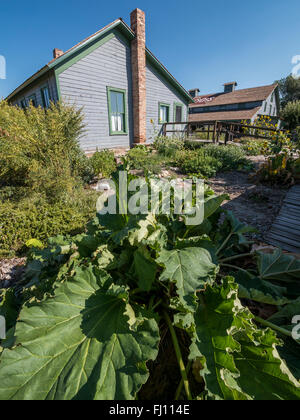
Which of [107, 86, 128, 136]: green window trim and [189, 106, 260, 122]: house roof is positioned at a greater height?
[189, 106, 260, 122]: house roof

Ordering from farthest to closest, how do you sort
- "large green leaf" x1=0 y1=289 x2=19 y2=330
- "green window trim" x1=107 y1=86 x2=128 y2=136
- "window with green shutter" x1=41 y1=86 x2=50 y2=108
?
1. "green window trim" x1=107 y1=86 x2=128 y2=136
2. "window with green shutter" x1=41 y1=86 x2=50 y2=108
3. "large green leaf" x1=0 y1=289 x2=19 y2=330

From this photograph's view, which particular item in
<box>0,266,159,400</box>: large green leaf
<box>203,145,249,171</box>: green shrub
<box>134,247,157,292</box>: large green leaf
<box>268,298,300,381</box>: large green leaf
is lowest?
<box>268,298,300,381</box>: large green leaf

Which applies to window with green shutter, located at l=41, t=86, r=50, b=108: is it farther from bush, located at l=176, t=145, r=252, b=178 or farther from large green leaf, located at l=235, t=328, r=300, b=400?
large green leaf, located at l=235, t=328, r=300, b=400

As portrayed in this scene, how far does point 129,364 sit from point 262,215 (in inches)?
139

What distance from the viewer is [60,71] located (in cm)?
711

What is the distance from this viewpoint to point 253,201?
14.2ft

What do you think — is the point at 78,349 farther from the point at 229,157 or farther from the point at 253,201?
the point at 229,157

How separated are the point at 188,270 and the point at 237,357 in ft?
1.48

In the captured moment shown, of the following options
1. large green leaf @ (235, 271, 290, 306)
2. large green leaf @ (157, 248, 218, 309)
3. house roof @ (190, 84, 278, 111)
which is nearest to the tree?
house roof @ (190, 84, 278, 111)

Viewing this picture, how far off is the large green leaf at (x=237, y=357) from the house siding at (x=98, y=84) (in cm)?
840

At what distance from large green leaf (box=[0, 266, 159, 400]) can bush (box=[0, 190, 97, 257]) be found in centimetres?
237

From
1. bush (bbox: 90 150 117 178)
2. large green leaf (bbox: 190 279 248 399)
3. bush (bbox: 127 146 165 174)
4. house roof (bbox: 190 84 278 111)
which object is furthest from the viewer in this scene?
house roof (bbox: 190 84 278 111)

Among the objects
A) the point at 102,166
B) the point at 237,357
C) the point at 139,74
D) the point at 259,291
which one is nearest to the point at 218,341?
the point at 237,357

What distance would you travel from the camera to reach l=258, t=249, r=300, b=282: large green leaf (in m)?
1.42
